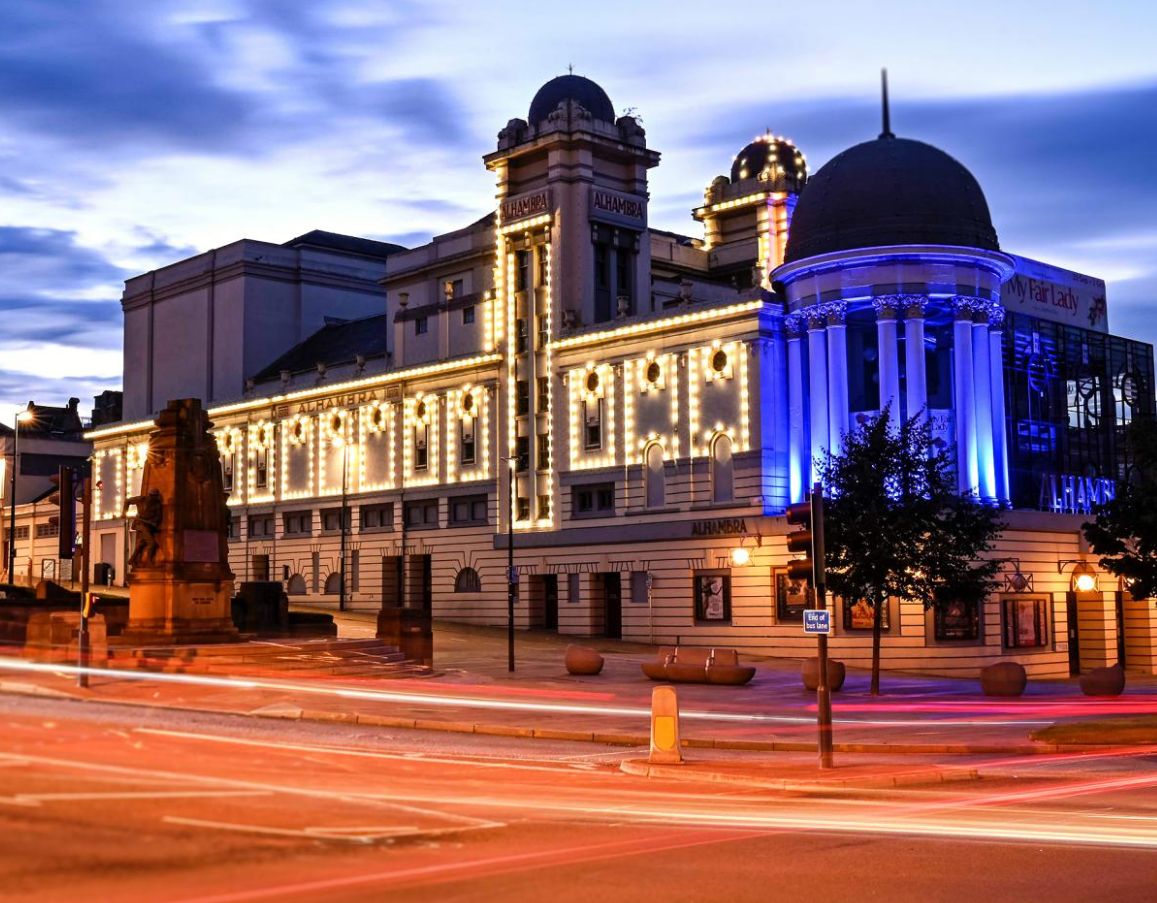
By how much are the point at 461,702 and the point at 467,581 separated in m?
34.4

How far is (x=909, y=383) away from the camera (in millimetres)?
52062

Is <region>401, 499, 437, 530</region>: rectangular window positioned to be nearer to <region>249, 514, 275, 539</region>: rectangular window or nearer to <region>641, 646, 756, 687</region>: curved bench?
<region>249, 514, 275, 539</region>: rectangular window

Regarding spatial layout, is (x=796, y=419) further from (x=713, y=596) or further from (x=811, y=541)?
(x=811, y=541)

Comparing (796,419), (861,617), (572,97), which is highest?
(572,97)

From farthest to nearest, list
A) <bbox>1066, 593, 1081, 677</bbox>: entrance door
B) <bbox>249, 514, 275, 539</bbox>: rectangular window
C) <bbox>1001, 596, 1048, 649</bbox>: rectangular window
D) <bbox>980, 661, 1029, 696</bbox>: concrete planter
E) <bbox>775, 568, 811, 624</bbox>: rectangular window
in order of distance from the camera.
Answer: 1. <bbox>249, 514, 275, 539</bbox>: rectangular window
2. <bbox>1066, 593, 1081, 677</bbox>: entrance door
3. <bbox>775, 568, 811, 624</bbox>: rectangular window
4. <bbox>1001, 596, 1048, 649</bbox>: rectangular window
5. <bbox>980, 661, 1029, 696</bbox>: concrete planter

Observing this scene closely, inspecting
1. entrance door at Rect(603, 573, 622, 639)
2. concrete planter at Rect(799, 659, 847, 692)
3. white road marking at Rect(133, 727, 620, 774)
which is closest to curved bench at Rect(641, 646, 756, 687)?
concrete planter at Rect(799, 659, 847, 692)

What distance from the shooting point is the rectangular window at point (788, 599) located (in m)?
52.9

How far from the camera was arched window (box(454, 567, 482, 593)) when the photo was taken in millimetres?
67562

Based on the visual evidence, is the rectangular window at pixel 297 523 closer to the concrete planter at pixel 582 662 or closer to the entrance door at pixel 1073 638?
the concrete planter at pixel 582 662

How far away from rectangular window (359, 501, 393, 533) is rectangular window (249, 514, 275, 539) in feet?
28.6

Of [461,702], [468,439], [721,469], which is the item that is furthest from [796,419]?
[461,702]

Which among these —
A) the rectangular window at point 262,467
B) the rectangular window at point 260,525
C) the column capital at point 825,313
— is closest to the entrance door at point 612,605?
the column capital at point 825,313

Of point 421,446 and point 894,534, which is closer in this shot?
point 894,534

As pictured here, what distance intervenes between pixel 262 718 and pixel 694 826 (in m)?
16.2
